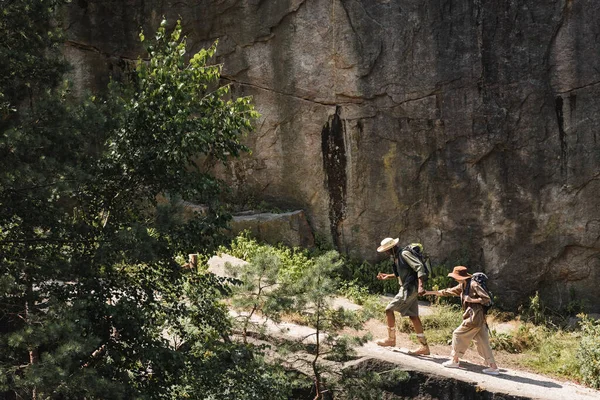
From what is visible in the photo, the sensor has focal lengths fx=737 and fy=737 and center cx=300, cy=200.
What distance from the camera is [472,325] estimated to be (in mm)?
10062

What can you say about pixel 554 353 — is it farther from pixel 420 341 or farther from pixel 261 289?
pixel 261 289

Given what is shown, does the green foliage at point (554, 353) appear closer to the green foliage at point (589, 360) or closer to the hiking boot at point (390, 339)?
the green foliage at point (589, 360)

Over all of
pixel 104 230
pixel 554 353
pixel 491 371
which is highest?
pixel 104 230

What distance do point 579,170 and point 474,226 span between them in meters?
2.24

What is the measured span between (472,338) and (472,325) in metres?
0.24

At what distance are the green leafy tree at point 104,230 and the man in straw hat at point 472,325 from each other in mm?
2917

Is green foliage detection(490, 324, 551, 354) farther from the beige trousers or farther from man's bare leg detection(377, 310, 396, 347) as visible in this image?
man's bare leg detection(377, 310, 396, 347)

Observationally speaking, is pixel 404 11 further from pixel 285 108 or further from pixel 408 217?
pixel 408 217

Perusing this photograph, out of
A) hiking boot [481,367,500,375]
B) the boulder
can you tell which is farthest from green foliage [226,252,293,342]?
the boulder

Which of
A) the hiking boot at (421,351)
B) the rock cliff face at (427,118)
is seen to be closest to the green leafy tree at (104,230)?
the hiking boot at (421,351)

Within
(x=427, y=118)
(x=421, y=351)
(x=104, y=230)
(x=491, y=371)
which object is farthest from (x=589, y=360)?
(x=104, y=230)

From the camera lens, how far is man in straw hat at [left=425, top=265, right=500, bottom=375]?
10039mm

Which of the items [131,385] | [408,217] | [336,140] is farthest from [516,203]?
[131,385]

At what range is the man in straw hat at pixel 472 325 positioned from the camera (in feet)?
32.9
